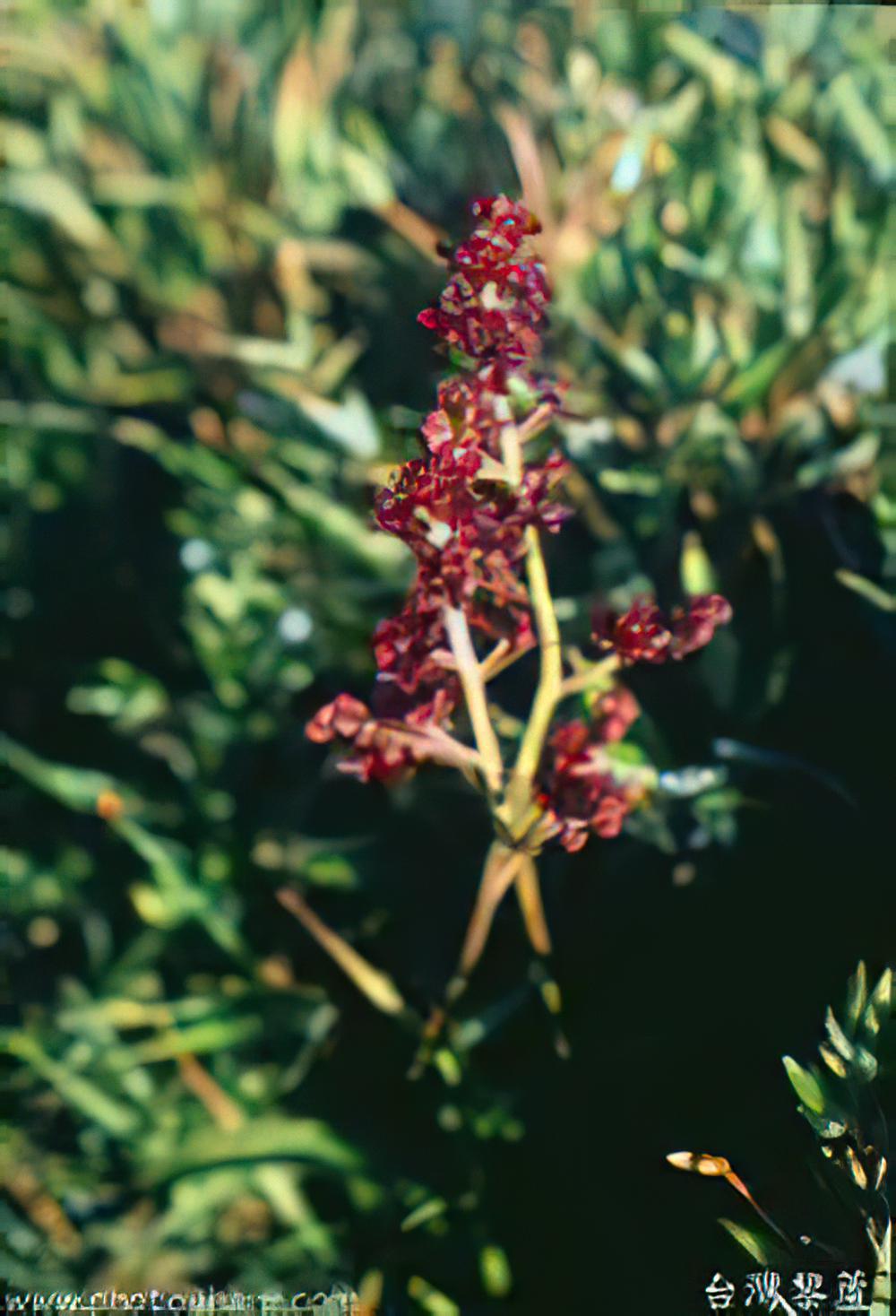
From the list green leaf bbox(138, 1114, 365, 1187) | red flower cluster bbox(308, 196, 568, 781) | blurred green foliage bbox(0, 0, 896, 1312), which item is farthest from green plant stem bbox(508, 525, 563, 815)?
green leaf bbox(138, 1114, 365, 1187)

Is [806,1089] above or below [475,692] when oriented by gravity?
below

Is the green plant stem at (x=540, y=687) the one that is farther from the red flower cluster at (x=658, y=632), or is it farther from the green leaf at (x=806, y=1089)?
the green leaf at (x=806, y=1089)

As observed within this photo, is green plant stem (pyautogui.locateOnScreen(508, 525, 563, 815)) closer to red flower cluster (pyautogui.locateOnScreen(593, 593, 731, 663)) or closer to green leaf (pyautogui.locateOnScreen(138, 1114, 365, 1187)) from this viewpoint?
red flower cluster (pyautogui.locateOnScreen(593, 593, 731, 663))

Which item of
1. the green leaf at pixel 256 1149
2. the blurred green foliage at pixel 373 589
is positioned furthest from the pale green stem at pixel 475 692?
the green leaf at pixel 256 1149

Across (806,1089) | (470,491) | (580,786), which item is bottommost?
(806,1089)

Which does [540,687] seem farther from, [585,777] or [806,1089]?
[806,1089]

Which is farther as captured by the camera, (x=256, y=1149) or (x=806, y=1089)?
(x=256, y=1149)

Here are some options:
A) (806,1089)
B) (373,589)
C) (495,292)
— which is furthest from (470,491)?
(806,1089)
